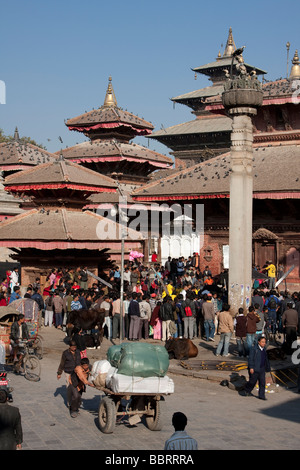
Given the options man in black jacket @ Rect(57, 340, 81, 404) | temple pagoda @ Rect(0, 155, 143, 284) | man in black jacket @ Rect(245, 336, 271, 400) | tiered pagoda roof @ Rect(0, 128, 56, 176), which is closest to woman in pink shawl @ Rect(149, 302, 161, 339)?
man in black jacket @ Rect(245, 336, 271, 400)

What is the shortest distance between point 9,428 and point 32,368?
8.05 metres

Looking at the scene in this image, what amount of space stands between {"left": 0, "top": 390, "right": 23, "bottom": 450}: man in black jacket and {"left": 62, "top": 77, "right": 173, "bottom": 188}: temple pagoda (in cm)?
3991

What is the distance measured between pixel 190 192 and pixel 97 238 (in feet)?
19.9

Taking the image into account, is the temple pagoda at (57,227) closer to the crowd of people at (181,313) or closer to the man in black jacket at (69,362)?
the crowd of people at (181,313)

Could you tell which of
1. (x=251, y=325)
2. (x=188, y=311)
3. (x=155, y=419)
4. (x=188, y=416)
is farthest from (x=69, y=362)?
(x=188, y=311)

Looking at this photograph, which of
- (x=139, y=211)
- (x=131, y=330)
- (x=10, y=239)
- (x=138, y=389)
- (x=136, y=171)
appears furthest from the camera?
(x=136, y=171)

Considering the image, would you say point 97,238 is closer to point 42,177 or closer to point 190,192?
point 42,177

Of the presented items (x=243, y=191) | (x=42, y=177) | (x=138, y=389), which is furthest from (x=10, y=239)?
(x=138, y=389)

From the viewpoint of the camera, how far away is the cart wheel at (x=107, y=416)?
11.8 meters

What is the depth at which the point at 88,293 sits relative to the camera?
73.9ft

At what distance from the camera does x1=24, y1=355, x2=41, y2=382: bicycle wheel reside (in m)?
16.5

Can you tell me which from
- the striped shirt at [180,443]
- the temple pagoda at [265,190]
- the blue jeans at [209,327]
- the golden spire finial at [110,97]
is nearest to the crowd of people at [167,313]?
the blue jeans at [209,327]

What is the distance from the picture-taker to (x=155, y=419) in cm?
1205

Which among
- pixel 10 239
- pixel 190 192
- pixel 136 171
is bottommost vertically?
pixel 10 239
